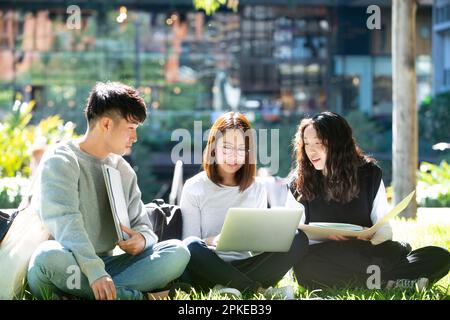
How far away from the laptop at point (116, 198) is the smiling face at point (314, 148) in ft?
2.91

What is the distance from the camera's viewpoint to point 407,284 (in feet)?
12.4

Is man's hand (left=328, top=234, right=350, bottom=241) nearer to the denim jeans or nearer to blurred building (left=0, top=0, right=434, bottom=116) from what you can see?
the denim jeans

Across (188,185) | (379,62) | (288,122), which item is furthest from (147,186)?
(188,185)

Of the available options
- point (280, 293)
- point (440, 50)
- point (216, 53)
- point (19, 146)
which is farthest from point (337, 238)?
point (440, 50)

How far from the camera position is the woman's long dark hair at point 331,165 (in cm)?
371

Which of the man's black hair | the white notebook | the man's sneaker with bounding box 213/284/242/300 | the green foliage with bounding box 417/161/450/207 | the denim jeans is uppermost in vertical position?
the man's black hair

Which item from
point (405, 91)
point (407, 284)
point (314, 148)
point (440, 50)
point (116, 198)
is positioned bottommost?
point (407, 284)

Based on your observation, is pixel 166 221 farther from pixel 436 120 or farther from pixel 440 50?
pixel 440 50

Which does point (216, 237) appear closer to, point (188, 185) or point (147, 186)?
point (188, 185)

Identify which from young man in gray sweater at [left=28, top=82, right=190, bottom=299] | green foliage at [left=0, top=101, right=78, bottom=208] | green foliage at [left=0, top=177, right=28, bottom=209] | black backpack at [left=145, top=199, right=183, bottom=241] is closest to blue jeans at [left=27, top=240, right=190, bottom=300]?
young man in gray sweater at [left=28, top=82, right=190, bottom=299]

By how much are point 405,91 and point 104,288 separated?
3831mm

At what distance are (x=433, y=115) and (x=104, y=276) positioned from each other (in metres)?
14.4

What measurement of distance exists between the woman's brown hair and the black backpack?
252 mm

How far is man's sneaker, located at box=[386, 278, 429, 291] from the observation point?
12.3 feet
